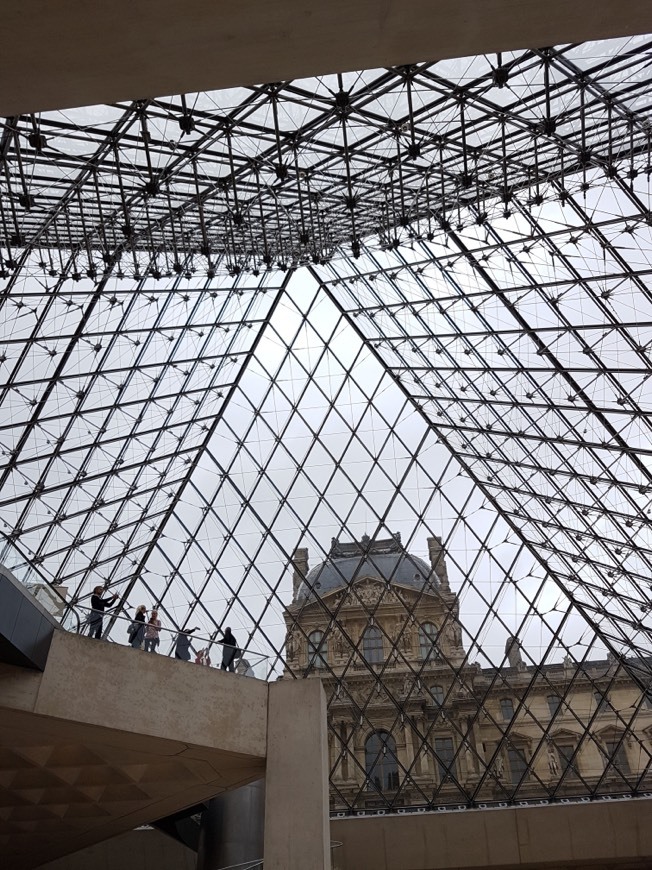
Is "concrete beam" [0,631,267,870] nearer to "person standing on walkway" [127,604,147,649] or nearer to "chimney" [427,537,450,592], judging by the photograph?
"person standing on walkway" [127,604,147,649]

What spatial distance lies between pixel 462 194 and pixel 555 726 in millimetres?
22854

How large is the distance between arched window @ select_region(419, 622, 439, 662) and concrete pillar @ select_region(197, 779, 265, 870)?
13.0 metres

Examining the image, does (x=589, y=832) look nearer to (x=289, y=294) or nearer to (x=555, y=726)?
(x=555, y=726)

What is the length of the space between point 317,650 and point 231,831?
38.7 feet

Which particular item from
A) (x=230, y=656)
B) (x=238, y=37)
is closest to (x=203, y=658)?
(x=230, y=656)

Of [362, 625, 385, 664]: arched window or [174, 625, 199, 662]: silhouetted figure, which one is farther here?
[362, 625, 385, 664]: arched window

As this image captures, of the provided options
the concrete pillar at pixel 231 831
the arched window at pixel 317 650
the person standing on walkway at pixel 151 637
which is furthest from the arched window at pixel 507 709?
the person standing on walkway at pixel 151 637

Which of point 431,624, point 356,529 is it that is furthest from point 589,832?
point 356,529

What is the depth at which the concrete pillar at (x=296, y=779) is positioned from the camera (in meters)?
14.4

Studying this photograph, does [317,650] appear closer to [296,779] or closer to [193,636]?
[193,636]

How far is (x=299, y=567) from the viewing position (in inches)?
1427

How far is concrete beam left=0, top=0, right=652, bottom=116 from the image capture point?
4793 millimetres

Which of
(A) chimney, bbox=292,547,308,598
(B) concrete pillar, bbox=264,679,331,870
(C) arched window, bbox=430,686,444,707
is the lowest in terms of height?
(B) concrete pillar, bbox=264,679,331,870

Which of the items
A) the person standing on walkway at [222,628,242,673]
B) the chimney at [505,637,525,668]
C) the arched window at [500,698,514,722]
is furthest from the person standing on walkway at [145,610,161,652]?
the chimney at [505,637,525,668]
